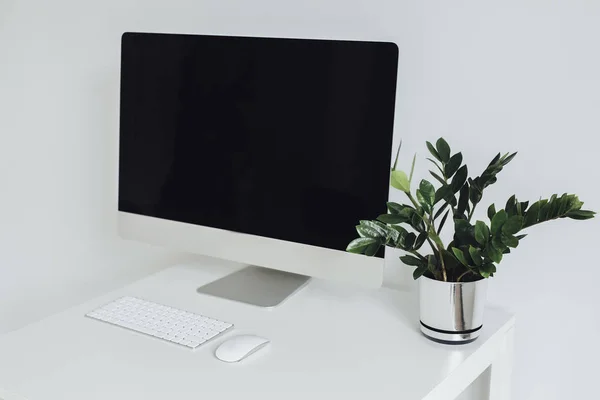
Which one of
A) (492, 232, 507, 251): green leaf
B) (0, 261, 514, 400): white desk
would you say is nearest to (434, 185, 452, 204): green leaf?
(492, 232, 507, 251): green leaf

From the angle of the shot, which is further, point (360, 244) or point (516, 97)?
point (516, 97)

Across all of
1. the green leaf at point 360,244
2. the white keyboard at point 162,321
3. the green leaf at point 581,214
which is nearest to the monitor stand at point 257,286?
the white keyboard at point 162,321

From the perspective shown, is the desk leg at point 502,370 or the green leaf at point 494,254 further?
the desk leg at point 502,370

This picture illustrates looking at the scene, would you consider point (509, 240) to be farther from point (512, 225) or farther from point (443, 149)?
point (443, 149)

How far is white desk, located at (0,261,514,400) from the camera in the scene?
108 centimetres

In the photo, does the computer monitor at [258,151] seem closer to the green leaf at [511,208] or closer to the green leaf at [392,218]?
the green leaf at [392,218]

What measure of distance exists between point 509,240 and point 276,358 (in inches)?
16.5

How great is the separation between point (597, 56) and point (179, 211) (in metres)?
0.85

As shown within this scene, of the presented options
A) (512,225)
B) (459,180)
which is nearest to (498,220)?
(512,225)

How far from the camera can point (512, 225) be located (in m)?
1.10

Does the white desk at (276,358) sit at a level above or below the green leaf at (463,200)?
below

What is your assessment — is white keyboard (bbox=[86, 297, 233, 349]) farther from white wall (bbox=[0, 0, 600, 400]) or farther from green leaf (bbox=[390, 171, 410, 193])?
white wall (bbox=[0, 0, 600, 400])

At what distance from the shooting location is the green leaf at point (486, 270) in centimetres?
115

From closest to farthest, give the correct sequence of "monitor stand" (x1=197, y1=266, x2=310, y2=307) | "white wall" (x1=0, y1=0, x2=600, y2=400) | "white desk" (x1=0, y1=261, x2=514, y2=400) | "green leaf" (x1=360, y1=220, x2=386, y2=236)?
"white desk" (x1=0, y1=261, x2=514, y2=400) → "green leaf" (x1=360, y1=220, x2=386, y2=236) → "white wall" (x1=0, y1=0, x2=600, y2=400) → "monitor stand" (x1=197, y1=266, x2=310, y2=307)
